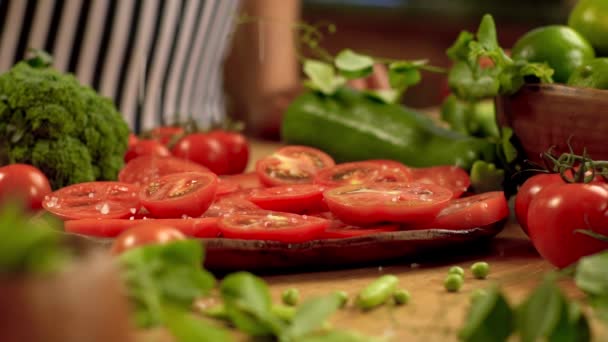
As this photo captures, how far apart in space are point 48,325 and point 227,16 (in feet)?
8.51

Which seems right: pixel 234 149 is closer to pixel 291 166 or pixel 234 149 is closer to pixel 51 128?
pixel 291 166

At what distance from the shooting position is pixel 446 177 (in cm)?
170

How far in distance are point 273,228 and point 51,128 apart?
2.09 ft

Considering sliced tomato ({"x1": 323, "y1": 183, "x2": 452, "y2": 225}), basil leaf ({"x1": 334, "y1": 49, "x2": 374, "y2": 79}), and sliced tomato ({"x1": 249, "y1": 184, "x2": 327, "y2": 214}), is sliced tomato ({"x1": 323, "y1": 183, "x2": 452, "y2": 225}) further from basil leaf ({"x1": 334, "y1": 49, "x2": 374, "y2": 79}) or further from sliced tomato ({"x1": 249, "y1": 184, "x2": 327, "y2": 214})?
basil leaf ({"x1": 334, "y1": 49, "x2": 374, "y2": 79})

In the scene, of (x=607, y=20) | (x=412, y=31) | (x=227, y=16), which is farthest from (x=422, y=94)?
(x=607, y=20)

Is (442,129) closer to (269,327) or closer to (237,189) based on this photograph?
(237,189)

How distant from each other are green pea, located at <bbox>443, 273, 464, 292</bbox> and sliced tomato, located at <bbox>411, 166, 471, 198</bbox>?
43 cm

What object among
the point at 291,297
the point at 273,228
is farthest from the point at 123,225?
the point at 291,297

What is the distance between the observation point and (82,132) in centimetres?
177

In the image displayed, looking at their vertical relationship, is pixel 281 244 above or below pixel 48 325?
below

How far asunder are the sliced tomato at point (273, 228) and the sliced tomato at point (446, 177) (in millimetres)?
417

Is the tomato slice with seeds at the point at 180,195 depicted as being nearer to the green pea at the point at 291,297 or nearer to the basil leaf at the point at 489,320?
the green pea at the point at 291,297

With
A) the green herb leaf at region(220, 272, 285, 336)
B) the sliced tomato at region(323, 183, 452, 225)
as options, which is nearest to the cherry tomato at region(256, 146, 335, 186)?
the sliced tomato at region(323, 183, 452, 225)

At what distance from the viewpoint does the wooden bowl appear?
146 cm
